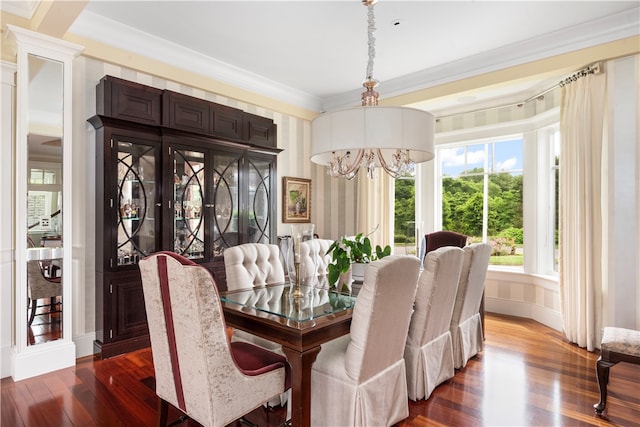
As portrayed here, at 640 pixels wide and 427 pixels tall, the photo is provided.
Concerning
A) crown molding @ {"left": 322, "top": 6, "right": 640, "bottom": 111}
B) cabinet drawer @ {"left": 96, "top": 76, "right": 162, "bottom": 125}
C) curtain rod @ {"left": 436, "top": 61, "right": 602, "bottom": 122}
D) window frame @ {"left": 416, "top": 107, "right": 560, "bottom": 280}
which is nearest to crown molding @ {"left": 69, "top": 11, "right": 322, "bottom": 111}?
cabinet drawer @ {"left": 96, "top": 76, "right": 162, "bottom": 125}

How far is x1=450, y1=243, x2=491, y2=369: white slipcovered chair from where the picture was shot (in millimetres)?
2877

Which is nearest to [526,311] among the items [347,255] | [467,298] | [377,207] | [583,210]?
[583,210]

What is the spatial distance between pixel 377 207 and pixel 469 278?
2474 millimetres

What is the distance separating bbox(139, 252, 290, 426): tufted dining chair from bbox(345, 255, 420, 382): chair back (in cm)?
44

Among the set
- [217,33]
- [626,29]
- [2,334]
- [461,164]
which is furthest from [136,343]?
[626,29]

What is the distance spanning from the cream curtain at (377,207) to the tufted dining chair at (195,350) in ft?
11.8

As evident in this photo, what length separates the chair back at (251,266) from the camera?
2.63 m

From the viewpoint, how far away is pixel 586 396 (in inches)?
98.7

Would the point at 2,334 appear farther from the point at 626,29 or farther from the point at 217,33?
the point at 626,29

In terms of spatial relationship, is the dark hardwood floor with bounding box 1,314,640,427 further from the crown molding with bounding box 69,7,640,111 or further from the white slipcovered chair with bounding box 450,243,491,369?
the crown molding with bounding box 69,7,640,111

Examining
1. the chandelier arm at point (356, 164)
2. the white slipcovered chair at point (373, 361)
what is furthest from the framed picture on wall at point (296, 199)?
the white slipcovered chair at point (373, 361)

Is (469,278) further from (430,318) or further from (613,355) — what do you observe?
(613,355)

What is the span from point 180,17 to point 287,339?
2.90 m

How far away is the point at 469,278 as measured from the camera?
2.90 metres
